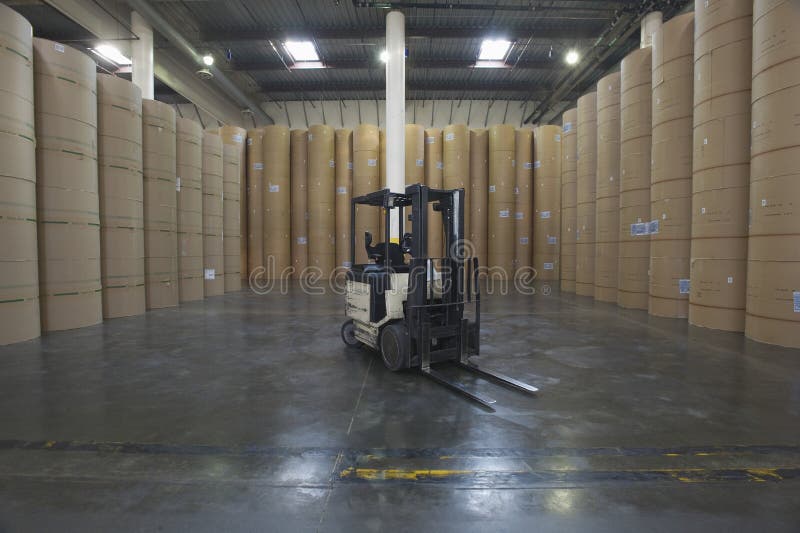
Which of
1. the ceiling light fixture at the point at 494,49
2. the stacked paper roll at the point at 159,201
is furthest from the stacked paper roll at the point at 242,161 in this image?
the ceiling light fixture at the point at 494,49

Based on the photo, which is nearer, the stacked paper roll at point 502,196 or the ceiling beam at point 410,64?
the ceiling beam at point 410,64

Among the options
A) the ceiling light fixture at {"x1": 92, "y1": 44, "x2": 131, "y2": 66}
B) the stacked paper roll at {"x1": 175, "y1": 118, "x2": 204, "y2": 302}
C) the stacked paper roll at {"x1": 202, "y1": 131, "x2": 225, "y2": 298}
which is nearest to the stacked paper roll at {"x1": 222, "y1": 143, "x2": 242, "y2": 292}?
the stacked paper roll at {"x1": 202, "y1": 131, "x2": 225, "y2": 298}

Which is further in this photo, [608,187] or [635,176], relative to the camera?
[608,187]

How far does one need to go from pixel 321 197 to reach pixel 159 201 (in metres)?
6.87

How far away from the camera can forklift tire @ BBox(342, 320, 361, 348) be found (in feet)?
18.1

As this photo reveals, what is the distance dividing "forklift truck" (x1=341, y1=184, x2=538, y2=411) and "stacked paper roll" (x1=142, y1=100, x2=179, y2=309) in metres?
5.75

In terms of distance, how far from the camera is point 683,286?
7312 millimetres

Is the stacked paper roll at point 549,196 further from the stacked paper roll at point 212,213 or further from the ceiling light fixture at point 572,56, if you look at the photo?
the stacked paper roll at point 212,213

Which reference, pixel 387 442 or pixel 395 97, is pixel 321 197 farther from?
pixel 387 442

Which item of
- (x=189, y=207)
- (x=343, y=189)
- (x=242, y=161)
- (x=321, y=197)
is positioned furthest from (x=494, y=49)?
(x=189, y=207)

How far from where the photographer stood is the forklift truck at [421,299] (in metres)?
4.26

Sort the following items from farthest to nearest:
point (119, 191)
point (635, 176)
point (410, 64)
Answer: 1. point (410, 64)
2. point (635, 176)
3. point (119, 191)

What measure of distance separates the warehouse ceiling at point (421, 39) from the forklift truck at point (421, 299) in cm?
829

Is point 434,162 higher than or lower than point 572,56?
lower
